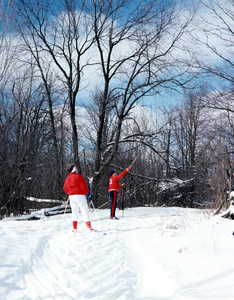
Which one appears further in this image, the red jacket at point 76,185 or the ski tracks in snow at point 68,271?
the red jacket at point 76,185

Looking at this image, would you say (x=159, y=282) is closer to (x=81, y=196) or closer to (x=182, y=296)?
(x=182, y=296)

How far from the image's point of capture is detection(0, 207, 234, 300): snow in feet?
9.94

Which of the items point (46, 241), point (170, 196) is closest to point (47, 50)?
point (46, 241)

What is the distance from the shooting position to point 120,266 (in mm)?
4086

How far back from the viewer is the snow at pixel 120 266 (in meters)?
3.03

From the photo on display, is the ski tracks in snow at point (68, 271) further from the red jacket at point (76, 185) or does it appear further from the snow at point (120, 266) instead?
the red jacket at point (76, 185)

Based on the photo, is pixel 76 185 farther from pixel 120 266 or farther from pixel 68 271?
pixel 68 271

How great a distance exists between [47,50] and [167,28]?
24.1 ft

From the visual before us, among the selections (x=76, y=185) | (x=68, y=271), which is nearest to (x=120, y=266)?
(x=68, y=271)

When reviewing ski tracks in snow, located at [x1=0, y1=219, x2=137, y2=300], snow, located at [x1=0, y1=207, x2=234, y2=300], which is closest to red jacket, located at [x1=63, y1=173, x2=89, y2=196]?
snow, located at [x1=0, y1=207, x2=234, y2=300]

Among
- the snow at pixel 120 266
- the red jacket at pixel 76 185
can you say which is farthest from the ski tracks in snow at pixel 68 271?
the red jacket at pixel 76 185

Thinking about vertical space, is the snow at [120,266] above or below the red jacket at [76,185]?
below

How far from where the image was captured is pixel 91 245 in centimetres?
546

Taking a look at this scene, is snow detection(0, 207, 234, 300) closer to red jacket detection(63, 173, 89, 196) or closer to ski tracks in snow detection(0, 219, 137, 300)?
ski tracks in snow detection(0, 219, 137, 300)
